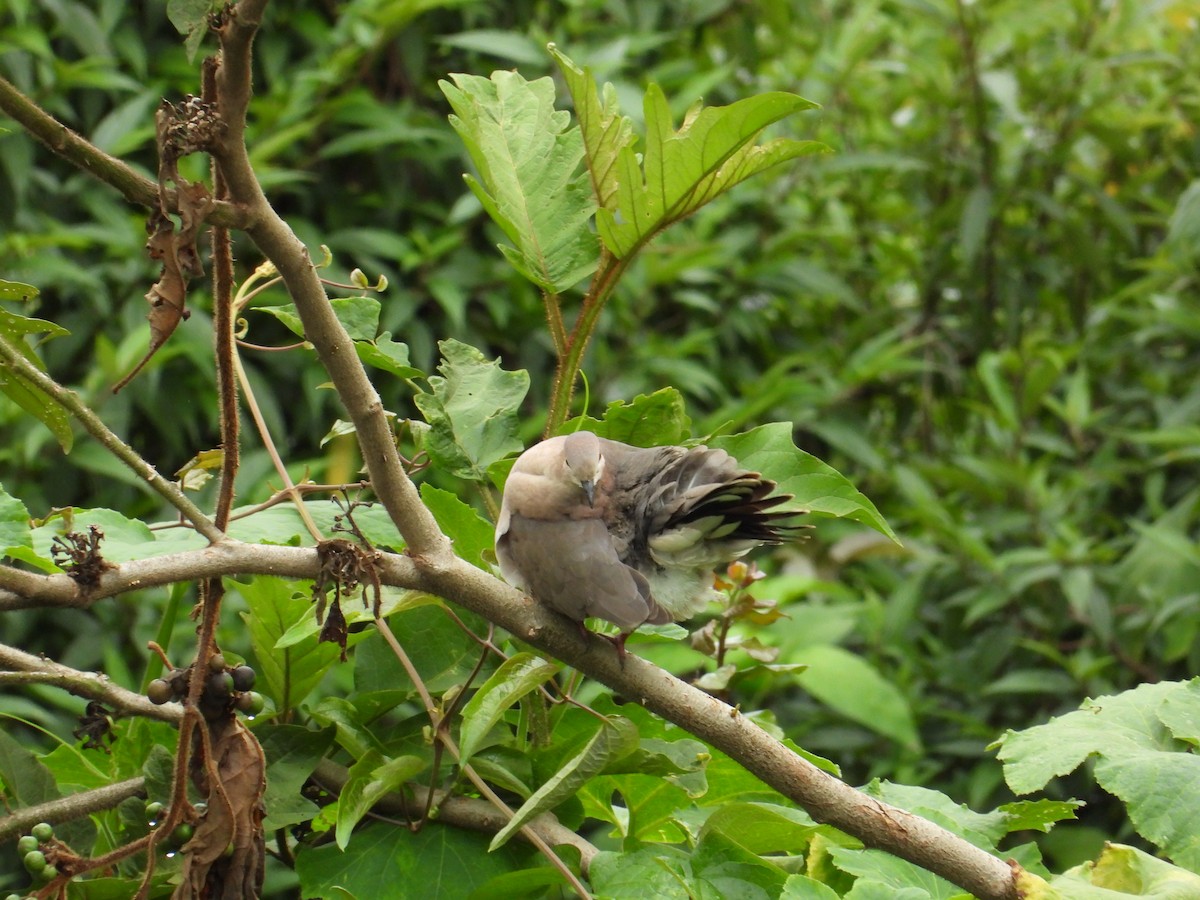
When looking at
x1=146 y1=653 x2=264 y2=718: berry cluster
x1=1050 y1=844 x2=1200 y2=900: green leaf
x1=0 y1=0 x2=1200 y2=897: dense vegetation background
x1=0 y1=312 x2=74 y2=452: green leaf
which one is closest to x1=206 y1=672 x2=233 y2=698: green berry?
x1=146 y1=653 x2=264 y2=718: berry cluster

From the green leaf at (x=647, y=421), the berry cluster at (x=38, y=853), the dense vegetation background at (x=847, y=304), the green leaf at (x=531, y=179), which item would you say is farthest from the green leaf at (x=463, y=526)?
the dense vegetation background at (x=847, y=304)

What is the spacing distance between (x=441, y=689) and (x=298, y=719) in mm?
158

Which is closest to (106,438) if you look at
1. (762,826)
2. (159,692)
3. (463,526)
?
(159,692)

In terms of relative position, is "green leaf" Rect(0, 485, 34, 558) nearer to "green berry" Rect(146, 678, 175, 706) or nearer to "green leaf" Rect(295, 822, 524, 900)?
"green berry" Rect(146, 678, 175, 706)

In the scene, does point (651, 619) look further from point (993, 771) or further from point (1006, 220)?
point (1006, 220)

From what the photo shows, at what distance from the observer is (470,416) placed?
1.24 meters

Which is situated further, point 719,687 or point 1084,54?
point 1084,54

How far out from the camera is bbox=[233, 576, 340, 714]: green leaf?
3.82 feet

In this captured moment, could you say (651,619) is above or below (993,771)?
above

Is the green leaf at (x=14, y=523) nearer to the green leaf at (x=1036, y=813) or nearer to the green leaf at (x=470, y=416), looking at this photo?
the green leaf at (x=470, y=416)

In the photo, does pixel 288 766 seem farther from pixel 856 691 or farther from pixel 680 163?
pixel 856 691

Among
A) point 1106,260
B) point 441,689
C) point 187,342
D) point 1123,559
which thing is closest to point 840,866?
point 441,689

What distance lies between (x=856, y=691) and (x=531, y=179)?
5.69 ft

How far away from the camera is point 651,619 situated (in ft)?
3.97
